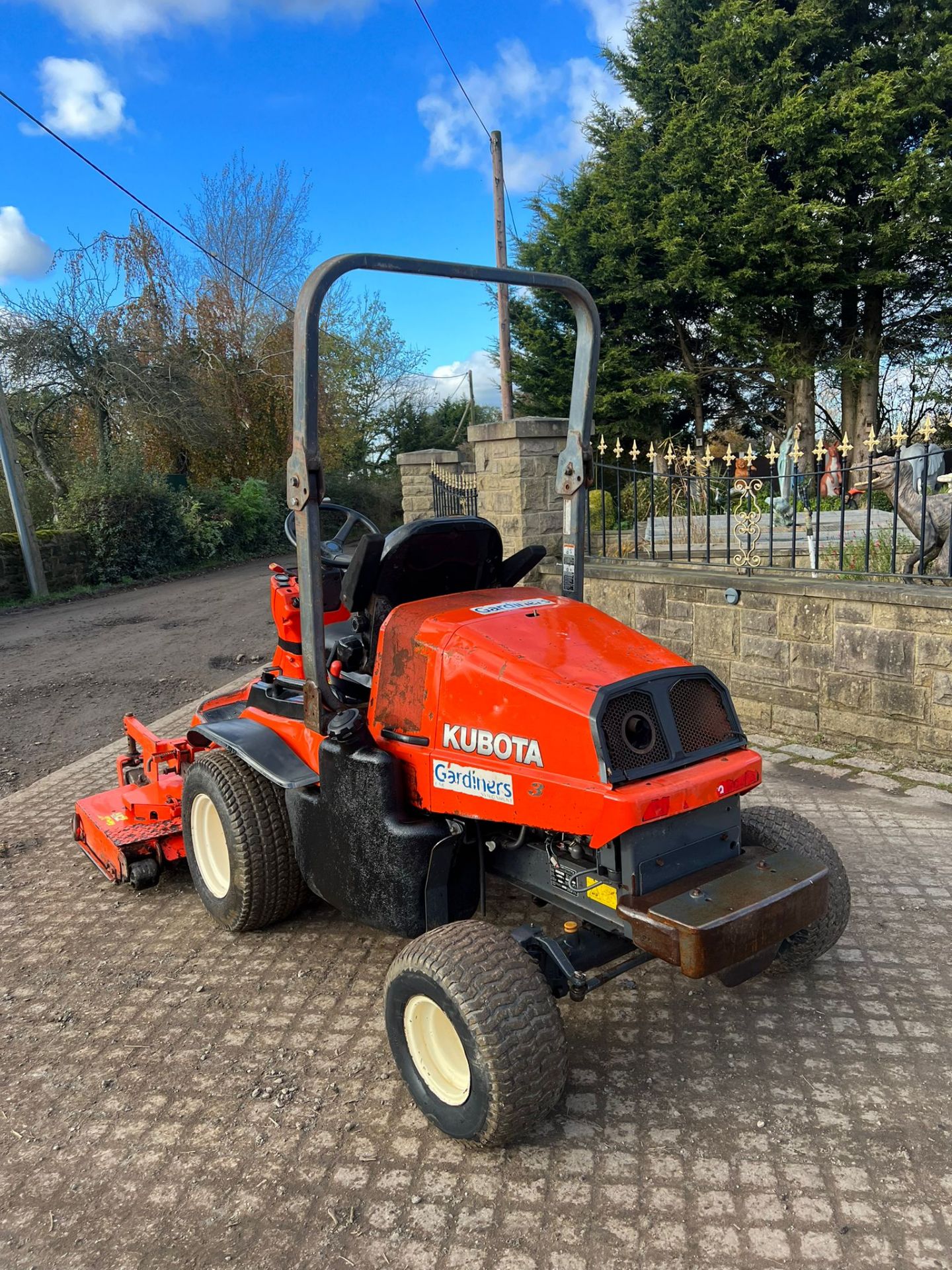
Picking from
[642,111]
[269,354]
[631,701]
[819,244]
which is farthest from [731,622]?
[269,354]

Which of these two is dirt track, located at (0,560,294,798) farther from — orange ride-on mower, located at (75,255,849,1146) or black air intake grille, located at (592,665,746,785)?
black air intake grille, located at (592,665,746,785)

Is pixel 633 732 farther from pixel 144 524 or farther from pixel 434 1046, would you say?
pixel 144 524

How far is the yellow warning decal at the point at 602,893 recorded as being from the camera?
242 cm

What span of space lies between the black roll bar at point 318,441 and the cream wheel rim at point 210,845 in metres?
0.94

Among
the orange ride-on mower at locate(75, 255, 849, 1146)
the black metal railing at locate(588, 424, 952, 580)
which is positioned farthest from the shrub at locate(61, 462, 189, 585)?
the orange ride-on mower at locate(75, 255, 849, 1146)

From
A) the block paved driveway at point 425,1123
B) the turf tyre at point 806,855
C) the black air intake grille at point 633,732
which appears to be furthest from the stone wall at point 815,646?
the black air intake grille at point 633,732

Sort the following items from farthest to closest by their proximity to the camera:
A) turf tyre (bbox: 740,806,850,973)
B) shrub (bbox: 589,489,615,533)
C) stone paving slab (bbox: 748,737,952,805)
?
shrub (bbox: 589,489,615,533) → stone paving slab (bbox: 748,737,952,805) → turf tyre (bbox: 740,806,850,973)

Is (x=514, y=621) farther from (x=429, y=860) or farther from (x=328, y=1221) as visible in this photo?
(x=328, y=1221)

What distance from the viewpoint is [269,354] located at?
23.7m

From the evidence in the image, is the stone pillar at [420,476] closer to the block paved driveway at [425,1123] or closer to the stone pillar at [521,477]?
the stone pillar at [521,477]

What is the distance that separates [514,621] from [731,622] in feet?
11.6

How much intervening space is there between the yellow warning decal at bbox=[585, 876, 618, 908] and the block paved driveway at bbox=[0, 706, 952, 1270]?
59 centimetres

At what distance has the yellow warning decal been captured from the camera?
242 cm

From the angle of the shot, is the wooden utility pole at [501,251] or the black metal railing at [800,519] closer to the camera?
the black metal railing at [800,519]
